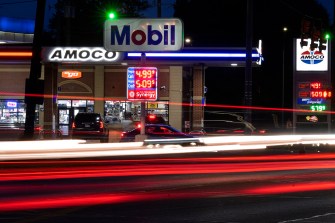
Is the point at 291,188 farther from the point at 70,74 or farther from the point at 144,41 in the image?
the point at 70,74

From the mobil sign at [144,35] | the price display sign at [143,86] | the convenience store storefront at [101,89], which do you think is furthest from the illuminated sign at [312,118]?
the price display sign at [143,86]

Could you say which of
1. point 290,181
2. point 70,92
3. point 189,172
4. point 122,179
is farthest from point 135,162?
point 70,92

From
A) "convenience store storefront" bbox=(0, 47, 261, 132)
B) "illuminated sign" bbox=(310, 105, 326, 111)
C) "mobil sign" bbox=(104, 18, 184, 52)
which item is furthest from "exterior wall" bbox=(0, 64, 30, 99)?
"mobil sign" bbox=(104, 18, 184, 52)

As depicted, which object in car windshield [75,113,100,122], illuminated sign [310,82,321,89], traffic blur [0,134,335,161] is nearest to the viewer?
traffic blur [0,134,335,161]

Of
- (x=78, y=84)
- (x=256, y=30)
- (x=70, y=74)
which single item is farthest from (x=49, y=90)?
(x=256, y=30)

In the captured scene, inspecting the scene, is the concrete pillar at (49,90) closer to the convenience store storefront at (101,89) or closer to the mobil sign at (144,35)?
the convenience store storefront at (101,89)

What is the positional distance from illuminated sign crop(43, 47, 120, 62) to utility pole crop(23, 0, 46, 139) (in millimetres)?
11176

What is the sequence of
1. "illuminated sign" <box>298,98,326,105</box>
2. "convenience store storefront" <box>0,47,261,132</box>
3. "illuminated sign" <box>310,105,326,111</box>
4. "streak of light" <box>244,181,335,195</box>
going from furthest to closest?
"illuminated sign" <box>298,98,326,105</box>
"illuminated sign" <box>310,105,326,111</box>
"convenience store storefront" <box>0,47,261,132</box>
"streak of light" <box>244,181,335,195</box>

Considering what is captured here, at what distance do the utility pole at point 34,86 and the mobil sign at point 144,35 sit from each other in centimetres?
519

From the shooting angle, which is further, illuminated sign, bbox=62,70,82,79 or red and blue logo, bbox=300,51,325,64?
red and blue logo, bbox=300,51,325,64

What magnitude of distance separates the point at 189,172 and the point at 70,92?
26231mm

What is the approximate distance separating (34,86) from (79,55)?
12.4m

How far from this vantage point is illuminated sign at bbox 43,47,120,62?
3653 cm

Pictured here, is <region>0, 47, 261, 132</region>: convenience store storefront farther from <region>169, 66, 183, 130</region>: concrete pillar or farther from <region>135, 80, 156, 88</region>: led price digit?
<region>135, 80, 156, 88</region>: led price digit
